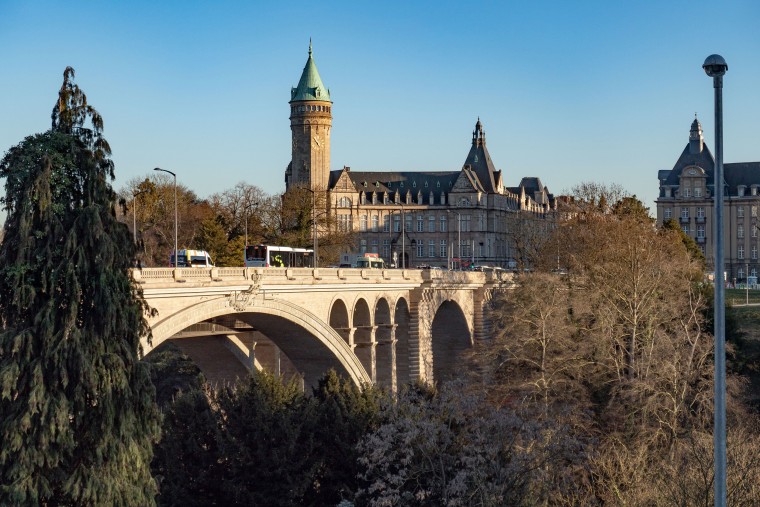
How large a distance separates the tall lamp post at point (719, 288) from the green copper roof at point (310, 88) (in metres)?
129

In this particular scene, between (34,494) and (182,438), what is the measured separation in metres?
13.9

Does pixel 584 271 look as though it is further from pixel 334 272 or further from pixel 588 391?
pixel 334 272

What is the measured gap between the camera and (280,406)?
39219 mm

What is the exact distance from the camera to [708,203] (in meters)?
139

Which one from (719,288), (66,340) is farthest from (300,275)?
(719,288)

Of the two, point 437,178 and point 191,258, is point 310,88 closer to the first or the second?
point 437,178

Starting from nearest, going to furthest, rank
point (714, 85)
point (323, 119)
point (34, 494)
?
point (714, 85)
point (34, 494)
point (323, 119)

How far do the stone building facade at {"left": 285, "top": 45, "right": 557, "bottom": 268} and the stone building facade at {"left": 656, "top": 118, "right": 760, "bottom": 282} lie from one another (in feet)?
57.3

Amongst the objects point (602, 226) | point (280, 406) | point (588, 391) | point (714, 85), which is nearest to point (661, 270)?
point (588, 391)

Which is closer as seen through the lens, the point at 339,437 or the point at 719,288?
the point at 719,288

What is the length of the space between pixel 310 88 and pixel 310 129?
212 inches

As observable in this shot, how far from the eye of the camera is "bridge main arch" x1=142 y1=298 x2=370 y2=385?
39.9 metres

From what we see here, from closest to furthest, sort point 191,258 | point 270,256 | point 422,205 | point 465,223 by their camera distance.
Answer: point 191,258 → point 270,256 → point 465,223 → point 422,205

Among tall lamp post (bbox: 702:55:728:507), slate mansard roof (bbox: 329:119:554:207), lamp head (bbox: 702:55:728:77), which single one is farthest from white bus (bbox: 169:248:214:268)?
slate mansard roof (bbox: 329:119:554:207)
